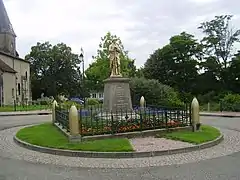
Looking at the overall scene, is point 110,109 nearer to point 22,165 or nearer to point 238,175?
point 22,165

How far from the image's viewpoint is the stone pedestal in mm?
17828

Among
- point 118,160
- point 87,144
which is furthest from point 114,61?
point 118,160

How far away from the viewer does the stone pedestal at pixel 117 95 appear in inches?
702

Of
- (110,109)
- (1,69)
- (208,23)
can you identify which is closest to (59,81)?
(1,69)

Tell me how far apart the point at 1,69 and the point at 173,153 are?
48135 millimetres

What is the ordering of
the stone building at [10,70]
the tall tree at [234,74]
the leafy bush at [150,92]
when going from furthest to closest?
the stone building at [10,70]
the tall tree at [234,74]
the leafy bush at [150,92]

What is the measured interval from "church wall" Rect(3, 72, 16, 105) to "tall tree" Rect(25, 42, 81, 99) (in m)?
19.3

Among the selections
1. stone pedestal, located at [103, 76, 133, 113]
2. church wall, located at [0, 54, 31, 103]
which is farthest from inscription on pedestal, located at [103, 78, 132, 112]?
church wall, located at [0, 54, 31, 103]

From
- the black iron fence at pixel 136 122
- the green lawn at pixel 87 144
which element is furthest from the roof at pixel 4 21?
the green lawn at pixel 87 144

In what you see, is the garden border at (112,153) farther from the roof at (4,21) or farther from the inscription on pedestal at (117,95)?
the roof at (4,21)

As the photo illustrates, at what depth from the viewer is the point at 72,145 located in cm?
1146

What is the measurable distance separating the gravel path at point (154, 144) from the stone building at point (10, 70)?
146ft

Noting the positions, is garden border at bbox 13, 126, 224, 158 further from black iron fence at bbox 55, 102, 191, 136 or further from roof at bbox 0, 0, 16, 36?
roof at bbox 0, 0, 16, 36

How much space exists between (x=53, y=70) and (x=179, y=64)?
37.2 meters
